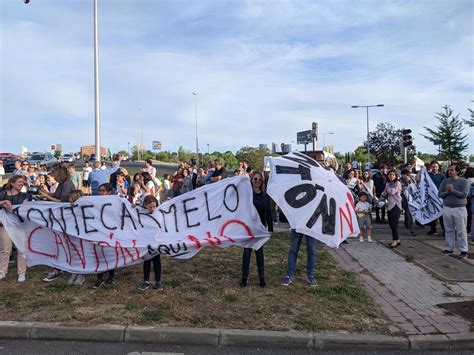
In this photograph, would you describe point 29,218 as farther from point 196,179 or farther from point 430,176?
point 430,176

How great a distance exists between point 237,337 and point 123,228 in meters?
2.83

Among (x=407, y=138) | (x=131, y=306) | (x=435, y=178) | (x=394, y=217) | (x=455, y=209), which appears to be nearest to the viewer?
(x=131, y=306)

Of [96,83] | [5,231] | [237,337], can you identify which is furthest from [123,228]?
[96,83]

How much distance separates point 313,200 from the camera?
6223 millimetres

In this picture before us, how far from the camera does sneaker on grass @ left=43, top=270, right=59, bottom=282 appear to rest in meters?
6.63

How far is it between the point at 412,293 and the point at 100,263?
189 inches

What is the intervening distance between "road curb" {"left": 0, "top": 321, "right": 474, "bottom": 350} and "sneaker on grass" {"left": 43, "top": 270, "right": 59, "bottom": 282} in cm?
182

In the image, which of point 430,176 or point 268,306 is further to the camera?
point 430,176

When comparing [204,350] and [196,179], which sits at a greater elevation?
Answer: [196,179]

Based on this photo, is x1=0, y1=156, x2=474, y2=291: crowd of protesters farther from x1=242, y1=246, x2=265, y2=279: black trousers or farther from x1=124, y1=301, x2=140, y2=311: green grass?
x1=124, y1=301, x2=140, y2=311: green grass

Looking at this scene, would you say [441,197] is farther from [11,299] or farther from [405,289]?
[11,299]

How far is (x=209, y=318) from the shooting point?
5.12 meters

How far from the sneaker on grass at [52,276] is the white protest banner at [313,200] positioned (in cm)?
374

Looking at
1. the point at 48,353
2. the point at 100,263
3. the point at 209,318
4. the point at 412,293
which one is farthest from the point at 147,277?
the point at 412,293
